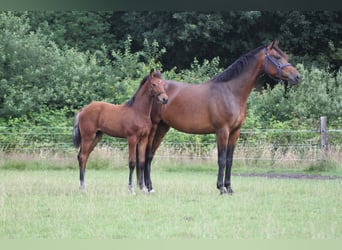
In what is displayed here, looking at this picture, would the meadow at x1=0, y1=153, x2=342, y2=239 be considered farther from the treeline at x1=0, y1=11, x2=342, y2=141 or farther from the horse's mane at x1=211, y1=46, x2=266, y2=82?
the treeline at x1=0, y1=11, x2=342, y2=141

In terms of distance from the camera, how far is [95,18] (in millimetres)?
27938

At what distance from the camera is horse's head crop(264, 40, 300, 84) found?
9938 millimetres

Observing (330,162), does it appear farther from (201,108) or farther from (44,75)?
(44,75)

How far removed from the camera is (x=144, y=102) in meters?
9.94

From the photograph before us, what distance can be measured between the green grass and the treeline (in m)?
7.65

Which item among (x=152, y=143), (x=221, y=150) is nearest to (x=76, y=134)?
(x=152, y=143)

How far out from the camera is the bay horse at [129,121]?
9.84 meters

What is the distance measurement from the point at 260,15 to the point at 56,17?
8.81m

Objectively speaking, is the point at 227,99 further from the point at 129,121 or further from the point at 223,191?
the point at 129,121

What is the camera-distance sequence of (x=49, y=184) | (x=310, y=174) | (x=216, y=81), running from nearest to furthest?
(x=216, y=81)
(x=49, y=184)
(x=310, y=174)

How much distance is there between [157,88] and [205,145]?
8152mm

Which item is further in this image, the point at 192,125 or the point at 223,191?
the point at 192,125

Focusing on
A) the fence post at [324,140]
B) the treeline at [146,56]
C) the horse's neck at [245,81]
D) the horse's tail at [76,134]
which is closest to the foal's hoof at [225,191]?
the horse's neck at [245,81]

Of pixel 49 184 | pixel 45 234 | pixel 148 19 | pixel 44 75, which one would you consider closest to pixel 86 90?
pixel 44 75
